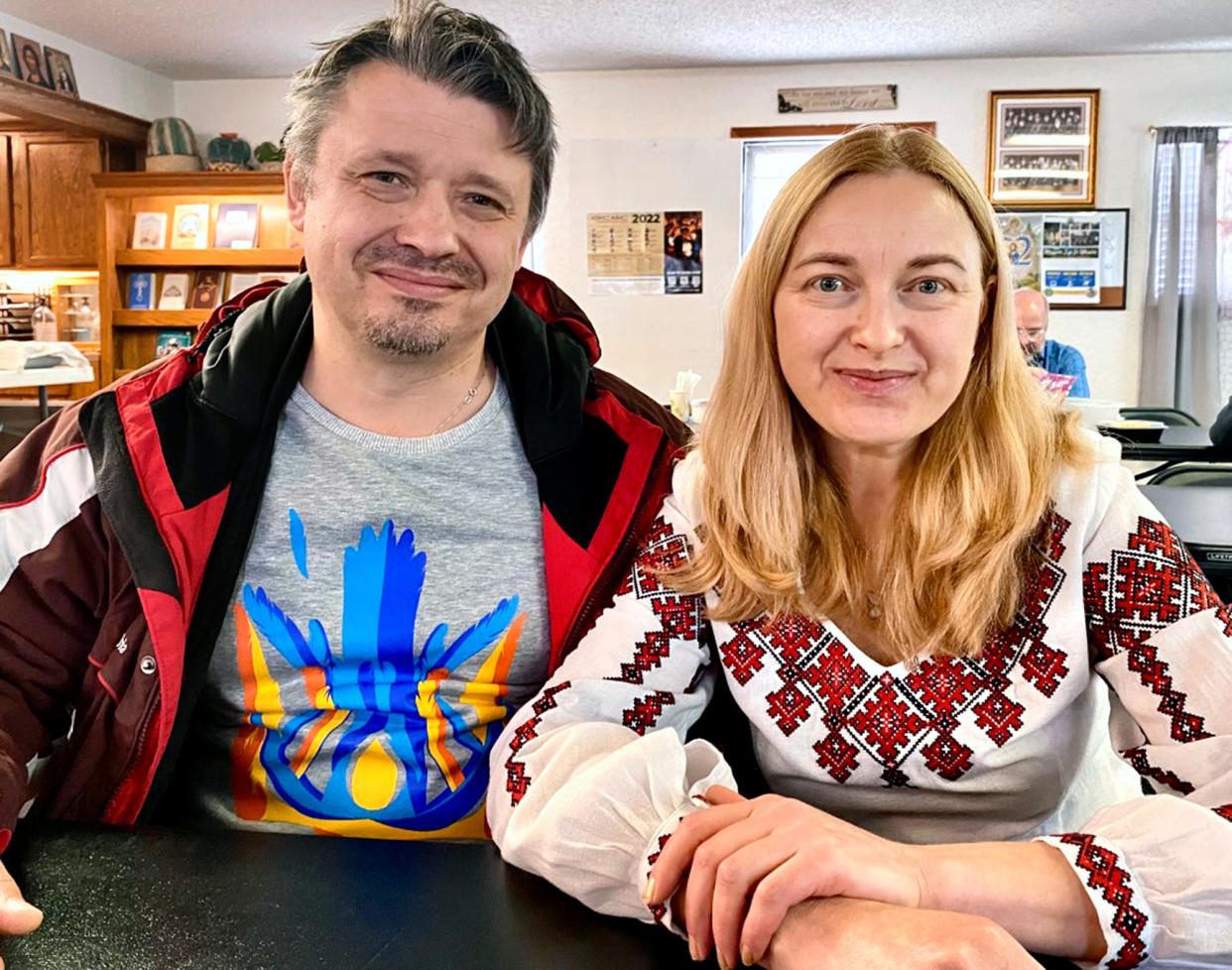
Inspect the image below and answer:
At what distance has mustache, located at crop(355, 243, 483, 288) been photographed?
4.50ft

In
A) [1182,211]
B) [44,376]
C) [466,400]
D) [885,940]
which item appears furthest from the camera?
[1182,211]

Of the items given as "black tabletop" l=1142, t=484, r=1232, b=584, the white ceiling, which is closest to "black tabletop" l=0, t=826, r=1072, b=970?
"black tabletop" l=1142, t=484, r=1232, b=584

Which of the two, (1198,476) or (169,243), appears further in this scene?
(169,243)

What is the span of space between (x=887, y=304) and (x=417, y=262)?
59cm

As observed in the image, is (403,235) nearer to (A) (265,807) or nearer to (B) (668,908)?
(A) (265,807)

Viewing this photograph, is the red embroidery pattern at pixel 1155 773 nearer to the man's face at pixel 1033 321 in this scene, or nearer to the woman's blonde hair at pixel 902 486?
the woman's blonde hair at pixel 902 486

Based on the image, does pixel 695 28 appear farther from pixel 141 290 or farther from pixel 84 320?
pixel 84 320

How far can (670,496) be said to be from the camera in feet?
4.44

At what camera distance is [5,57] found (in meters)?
5.99

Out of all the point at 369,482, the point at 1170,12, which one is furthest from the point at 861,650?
the point at 1170,12

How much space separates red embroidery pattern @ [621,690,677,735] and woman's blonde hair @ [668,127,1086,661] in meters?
0.11

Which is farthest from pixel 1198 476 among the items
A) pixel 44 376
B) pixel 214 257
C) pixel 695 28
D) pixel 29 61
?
pixel 29 61

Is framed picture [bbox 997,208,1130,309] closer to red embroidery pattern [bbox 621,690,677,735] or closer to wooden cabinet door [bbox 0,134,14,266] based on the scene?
red embroidery pattern [bbox 621,690,677,735]

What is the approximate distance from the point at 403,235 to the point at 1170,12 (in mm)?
6082
